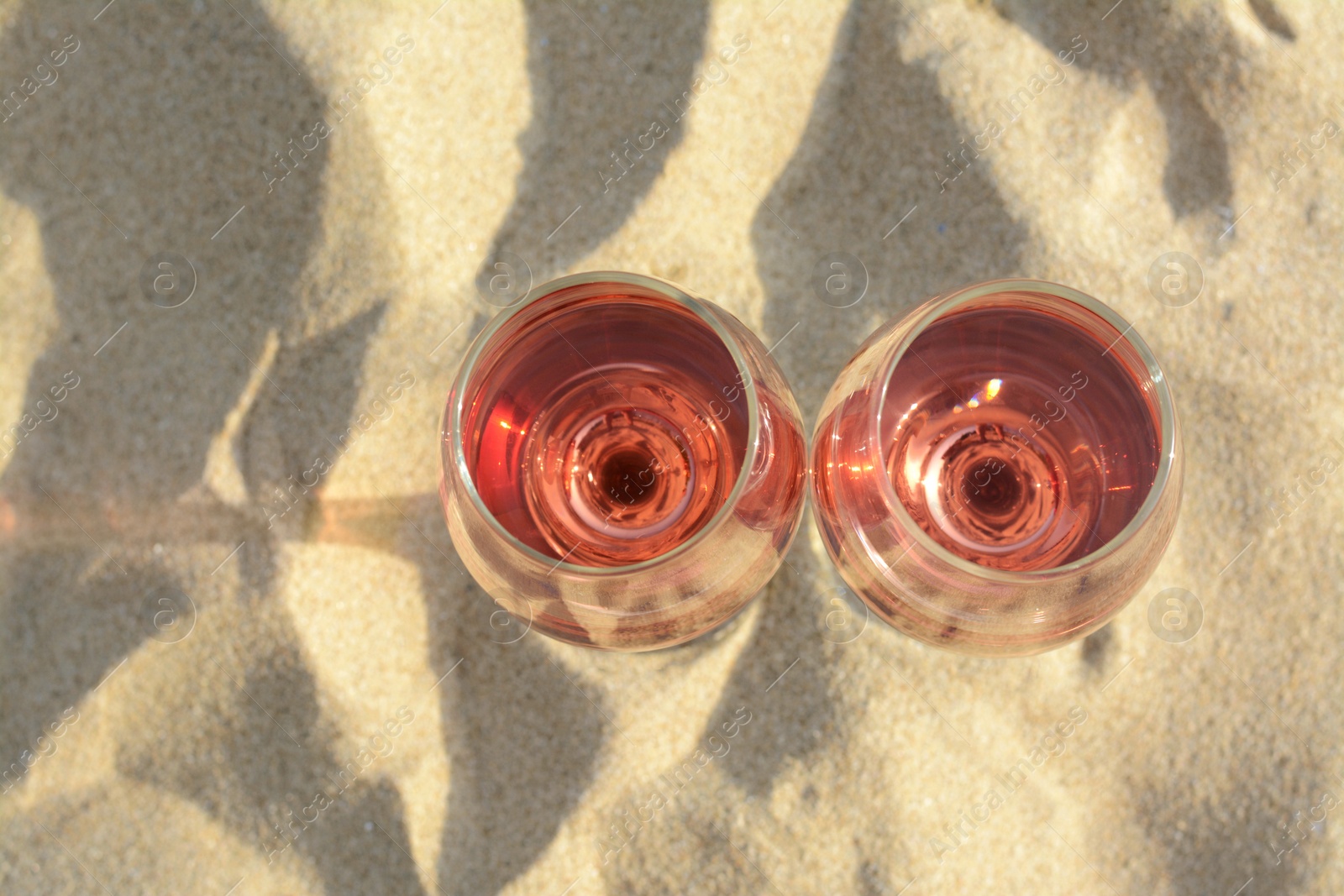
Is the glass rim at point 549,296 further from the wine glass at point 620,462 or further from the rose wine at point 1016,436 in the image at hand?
the rose wine at point 1016,436

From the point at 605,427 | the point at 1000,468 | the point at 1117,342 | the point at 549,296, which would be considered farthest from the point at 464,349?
the point at 1117,342

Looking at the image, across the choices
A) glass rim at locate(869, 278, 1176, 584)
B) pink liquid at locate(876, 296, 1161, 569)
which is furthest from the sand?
glass rim at locate(869, 278, 1176, 584)

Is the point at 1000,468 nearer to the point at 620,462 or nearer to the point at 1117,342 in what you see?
the point at 1117,342

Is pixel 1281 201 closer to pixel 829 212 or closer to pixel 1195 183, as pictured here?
pixel 1195 183

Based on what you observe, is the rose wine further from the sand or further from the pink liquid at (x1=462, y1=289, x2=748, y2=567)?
the sand

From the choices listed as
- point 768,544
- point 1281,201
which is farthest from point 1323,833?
point 768,544

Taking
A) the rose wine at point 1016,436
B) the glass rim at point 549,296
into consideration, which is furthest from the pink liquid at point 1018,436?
the glass rim at point 549,296
